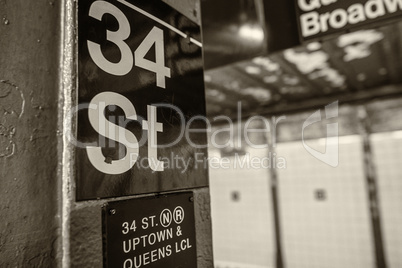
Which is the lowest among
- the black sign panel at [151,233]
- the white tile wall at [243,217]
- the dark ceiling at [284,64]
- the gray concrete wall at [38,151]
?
the white tile wall at [243,217]

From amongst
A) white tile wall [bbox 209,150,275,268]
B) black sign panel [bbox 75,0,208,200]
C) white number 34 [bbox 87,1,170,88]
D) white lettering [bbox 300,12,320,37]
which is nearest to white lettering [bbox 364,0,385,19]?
→ white lettering [bbox 300,12,320,37]

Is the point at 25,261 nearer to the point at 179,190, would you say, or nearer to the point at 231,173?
the point at 179,190

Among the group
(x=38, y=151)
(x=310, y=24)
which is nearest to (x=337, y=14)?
(x=310, y=24)

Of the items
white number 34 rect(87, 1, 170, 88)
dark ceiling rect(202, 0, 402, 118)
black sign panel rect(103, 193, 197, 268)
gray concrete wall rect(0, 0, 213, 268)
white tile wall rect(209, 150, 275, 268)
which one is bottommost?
white tile wall rect(209, 150, 275, 268)

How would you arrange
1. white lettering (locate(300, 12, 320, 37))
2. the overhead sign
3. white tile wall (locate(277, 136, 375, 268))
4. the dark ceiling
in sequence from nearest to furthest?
the overhead sign < white lettering (locate(300, 12, 320, 37)) < the dark ceiling < white tile wall (locate(277, 136, 375, 268))

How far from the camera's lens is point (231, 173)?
16.3 feet

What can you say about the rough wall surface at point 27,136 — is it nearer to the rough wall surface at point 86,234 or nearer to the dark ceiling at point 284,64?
the rough wall surface at point 86,234

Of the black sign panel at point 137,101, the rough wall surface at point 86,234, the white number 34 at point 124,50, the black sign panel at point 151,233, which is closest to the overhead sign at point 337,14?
the black sign panel at point 137,101

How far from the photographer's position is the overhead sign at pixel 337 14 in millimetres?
1189

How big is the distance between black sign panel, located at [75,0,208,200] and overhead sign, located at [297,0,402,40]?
0.59 m

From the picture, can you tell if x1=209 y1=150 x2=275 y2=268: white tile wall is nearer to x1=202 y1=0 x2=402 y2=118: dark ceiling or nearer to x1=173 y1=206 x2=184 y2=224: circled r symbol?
x1=202 y1=0 x2=402 y2=118: dark ceiling

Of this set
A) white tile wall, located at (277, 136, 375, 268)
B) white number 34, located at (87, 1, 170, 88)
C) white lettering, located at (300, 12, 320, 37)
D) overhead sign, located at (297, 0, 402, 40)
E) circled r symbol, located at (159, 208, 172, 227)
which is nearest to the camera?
white number 34, located at (87, 1, 170, 88)

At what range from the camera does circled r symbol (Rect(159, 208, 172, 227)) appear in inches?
32.7

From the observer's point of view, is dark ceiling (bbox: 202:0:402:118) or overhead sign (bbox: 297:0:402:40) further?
dark ceiling (bbox: 202:0:402:118)
